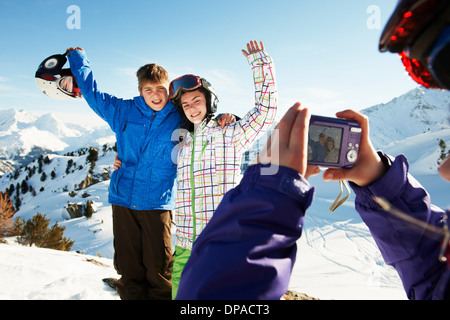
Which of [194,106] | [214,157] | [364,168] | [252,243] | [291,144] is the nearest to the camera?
[252,243]

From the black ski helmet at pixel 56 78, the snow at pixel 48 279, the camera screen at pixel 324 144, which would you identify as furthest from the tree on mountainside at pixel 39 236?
the camera screen at pixel 324 144

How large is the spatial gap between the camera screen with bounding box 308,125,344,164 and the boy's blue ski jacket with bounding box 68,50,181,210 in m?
1.98

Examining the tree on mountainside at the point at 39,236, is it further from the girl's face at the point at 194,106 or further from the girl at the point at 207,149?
the girl's face at the point at 194,106

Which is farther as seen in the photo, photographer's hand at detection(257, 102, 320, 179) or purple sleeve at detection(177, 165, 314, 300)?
photographer's hand at detection(257, 102, 320, 179)

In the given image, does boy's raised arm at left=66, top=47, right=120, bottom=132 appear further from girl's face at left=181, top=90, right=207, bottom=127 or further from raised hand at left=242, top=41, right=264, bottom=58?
raised hand at left=242, top=41, right=264, bottom=58

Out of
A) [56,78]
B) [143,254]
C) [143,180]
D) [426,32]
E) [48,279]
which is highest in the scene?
[56,78]

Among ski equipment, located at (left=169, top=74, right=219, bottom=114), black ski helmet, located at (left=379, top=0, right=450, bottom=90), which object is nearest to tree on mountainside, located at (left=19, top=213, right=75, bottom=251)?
ski equipment, located at (left=169, top=74, right=219, bottom=114)

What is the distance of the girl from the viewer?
2.51 m

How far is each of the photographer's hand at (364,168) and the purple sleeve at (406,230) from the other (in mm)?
53

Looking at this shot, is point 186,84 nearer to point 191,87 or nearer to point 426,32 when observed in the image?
point 191,87

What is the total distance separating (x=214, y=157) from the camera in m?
2.57

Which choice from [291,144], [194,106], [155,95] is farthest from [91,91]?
[291,144]

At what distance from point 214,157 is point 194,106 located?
0.65 meters
